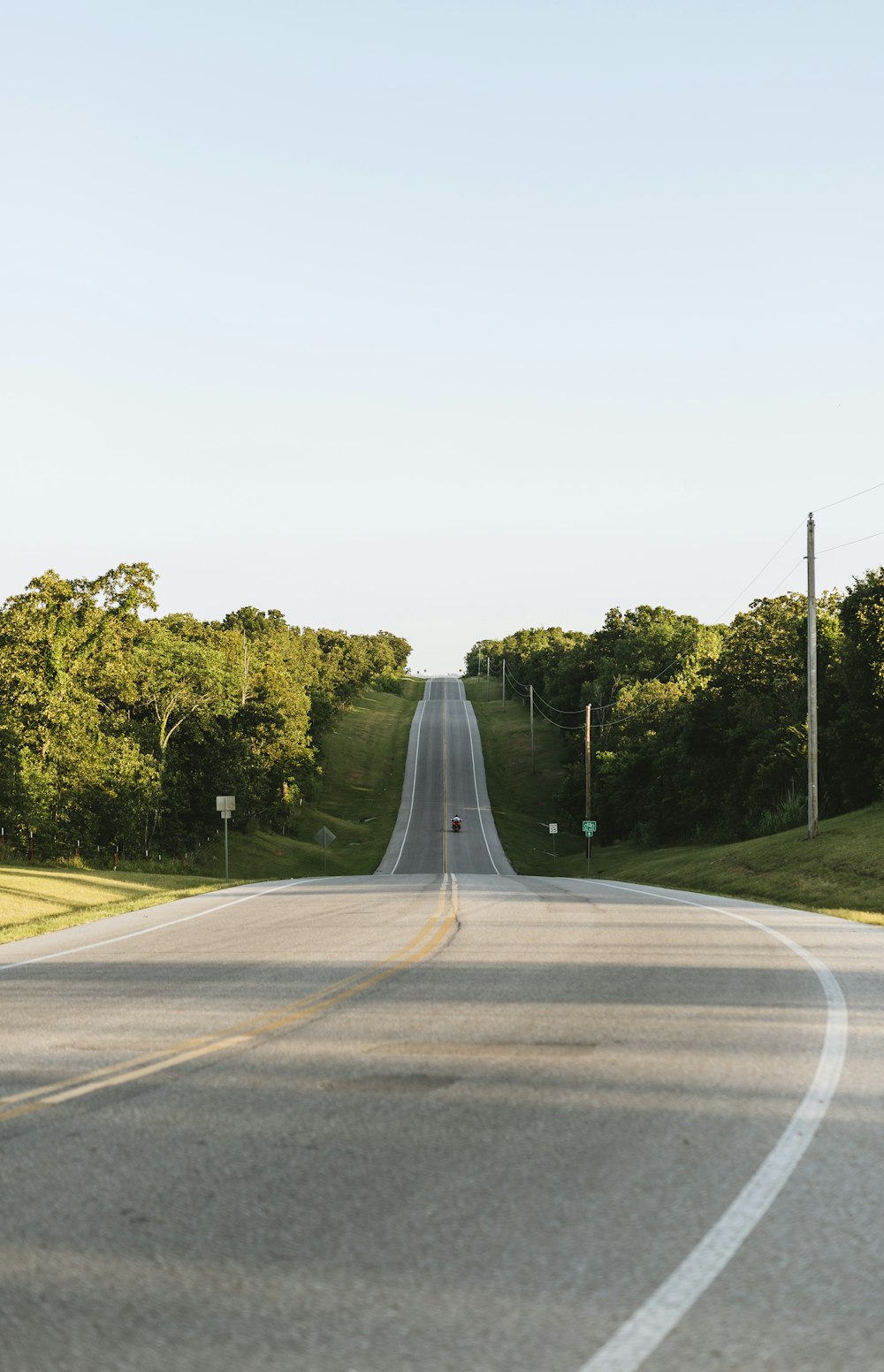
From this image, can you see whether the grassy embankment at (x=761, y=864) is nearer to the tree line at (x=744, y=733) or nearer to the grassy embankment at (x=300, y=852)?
the tree line at (x=744, y=733)

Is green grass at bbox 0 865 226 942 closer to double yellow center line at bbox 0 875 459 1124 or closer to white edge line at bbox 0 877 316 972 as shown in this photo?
white edge line at bbox 0 877 316 972

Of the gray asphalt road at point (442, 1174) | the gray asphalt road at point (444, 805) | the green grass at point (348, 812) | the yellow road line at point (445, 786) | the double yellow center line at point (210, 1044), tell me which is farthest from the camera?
the yellow road line at point (445, 786)

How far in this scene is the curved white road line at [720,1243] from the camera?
3889 mm

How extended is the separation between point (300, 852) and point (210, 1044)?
6227 centimetres

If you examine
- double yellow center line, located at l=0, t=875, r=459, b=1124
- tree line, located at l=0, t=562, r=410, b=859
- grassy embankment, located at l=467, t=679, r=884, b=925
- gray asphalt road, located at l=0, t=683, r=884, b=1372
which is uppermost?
tree line, located at l=0, t=562, r=410, b=859

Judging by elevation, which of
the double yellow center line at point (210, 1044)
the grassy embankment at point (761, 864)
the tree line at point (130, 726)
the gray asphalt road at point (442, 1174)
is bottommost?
the grassy embankment at point (761, 864)

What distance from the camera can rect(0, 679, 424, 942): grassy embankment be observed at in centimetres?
2534

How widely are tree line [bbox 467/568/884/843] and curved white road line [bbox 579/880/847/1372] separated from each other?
46230 millimetres

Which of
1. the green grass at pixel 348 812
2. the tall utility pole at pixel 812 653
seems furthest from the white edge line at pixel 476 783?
the tall utility pole at pixel 812 653

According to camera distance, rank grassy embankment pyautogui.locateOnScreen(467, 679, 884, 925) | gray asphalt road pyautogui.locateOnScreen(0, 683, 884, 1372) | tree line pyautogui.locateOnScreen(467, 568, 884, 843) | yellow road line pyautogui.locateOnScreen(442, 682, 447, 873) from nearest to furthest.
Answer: gray asphalt road pyautogui.locateOnScreen(0, 683, 884, 1372)
grassy embankment pyautogui.locateOnScreen(467, 679, 884, 925)
tree line pyautogui.locateOnScreen(467, 568, 884, 843)
yellow road line pyautogui.locateOnScreen(442, 682, 447, 873)

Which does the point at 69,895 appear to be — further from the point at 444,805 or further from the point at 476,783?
the point at 476,783

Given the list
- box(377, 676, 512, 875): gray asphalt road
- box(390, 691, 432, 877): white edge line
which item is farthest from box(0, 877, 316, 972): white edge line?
box(377, 676, 512, 875): gray asphalt road

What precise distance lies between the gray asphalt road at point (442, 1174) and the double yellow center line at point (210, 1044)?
0.12 ft

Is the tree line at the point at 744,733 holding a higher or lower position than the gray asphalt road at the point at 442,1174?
higher
